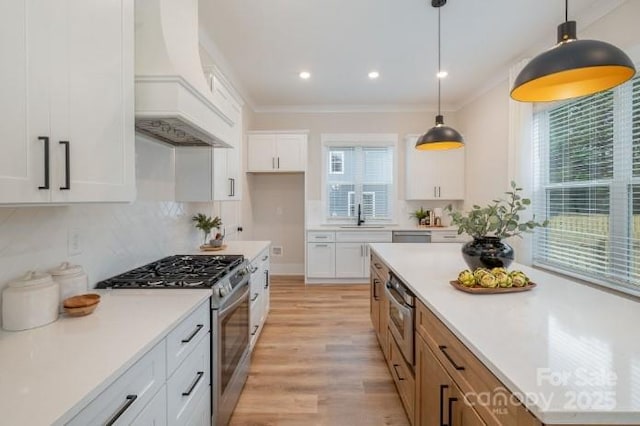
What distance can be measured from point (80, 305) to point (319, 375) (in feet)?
Result: 5.73

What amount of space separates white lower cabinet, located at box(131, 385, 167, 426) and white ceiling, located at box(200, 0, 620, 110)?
9.06 feet

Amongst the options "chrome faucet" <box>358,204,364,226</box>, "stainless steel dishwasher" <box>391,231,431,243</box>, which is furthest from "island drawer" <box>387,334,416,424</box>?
"chrome faucet" <box>358,204,364,226</box>

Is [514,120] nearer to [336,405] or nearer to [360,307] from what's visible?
[360,307]

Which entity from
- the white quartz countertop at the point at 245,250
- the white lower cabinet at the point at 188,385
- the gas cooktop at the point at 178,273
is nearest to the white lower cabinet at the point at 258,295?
the white quartz countertop at the point at 245,250

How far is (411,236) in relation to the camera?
4750 millimetres

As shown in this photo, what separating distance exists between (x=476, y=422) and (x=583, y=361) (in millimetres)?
375

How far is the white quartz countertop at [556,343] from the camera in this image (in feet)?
2.28

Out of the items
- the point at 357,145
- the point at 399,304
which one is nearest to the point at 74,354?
the point at 399,304

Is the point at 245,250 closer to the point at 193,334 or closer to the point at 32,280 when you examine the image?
the point at 193,334

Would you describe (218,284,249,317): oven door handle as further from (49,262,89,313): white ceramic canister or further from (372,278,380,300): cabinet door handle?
(372,278,380,300): cabinet door handle

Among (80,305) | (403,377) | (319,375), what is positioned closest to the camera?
(80,305)

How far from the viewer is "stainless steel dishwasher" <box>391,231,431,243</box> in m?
4.73

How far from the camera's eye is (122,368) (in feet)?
2.83

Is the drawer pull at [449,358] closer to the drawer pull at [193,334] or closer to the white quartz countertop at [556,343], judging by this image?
the white quartz countertop at [556,343]
